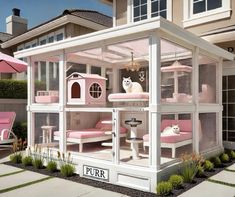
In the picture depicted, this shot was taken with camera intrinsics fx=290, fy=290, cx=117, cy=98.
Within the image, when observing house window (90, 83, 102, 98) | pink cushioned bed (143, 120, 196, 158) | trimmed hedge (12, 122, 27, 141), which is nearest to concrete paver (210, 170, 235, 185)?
pink cushioned bed (143, 120, 196, 158)

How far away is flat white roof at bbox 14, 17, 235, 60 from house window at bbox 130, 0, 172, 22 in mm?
3896

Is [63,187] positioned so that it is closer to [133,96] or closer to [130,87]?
[133,96]

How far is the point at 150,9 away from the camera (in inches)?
448

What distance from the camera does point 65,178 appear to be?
630 centimetres

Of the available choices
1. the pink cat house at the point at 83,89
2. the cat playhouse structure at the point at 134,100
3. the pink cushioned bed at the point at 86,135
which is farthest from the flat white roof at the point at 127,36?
the pink cushioned bed at the point at 86,135

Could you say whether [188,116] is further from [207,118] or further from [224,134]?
[224,134]

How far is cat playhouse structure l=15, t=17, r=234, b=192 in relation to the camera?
17.7 feet

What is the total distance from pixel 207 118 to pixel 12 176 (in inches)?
197

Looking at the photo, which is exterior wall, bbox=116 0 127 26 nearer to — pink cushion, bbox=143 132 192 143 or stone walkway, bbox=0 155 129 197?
pink cushion, bbox=143 132 192 143

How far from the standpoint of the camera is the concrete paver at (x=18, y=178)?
589 centimetres

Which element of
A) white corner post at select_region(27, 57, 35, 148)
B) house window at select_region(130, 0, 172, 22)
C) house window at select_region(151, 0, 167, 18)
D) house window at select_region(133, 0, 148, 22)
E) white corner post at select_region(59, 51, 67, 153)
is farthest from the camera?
house window at select_region(133, 0, 148, 22)

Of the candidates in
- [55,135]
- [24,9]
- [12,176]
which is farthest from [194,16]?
[24,9]

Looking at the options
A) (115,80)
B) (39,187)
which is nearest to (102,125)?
(115,80)

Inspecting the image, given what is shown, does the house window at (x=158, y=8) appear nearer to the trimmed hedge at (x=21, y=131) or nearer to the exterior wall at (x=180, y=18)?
the exterior wall at (x=180, y=18)
